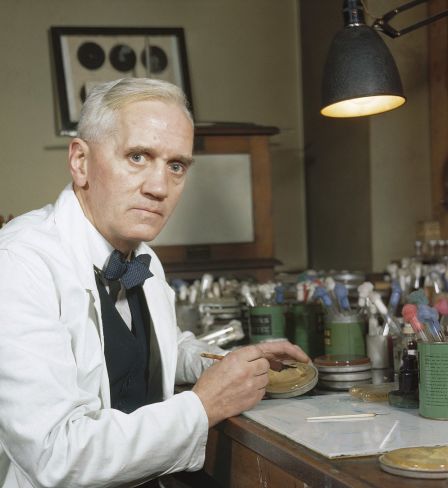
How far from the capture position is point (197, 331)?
3.23 m

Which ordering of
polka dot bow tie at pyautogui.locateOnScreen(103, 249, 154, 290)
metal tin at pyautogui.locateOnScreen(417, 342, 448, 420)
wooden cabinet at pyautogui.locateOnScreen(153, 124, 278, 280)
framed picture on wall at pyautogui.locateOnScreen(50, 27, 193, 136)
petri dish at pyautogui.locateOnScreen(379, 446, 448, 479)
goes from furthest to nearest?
framed picture on wall at pyautogui.locateOnScreen(50, 27, 193, 136), wooden cabinet at pyautogui.locateOnScreen(153, 124, 278, 280), polka dot bow tie at pyautogui.locateOnScreen(103, 249, 154, 290), metal tin at pyautogui.locateOnScreen(417, 342, 448, 420), petri dish at pyautogui.locateOnScreen(379, 446, 448, 479)

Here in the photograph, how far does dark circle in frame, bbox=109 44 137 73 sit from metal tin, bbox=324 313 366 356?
134 inches

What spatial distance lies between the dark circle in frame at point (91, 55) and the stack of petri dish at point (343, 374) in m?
3.62

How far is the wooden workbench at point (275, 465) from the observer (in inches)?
53.9

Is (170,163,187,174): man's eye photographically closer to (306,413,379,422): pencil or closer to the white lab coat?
the white lab coat

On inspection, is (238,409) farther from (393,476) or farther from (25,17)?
(25,17)

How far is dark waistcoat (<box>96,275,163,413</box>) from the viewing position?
2076 millimetres

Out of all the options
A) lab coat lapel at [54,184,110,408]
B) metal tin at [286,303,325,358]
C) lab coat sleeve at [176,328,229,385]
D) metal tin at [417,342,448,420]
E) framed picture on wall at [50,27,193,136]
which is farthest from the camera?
framed picture on wall at [50,27,193,136]

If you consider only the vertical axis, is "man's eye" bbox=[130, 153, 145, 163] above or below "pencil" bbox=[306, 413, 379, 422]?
above

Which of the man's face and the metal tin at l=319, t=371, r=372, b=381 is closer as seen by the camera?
the man's face

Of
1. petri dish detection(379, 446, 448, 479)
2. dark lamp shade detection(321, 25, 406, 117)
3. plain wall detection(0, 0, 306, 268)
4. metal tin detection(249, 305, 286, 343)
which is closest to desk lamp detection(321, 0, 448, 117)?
dark lamp shade detection(321, 25, 406, 117)

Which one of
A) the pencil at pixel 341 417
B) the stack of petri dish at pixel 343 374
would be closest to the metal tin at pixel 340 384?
the stack of petri dish at pixel 343 374

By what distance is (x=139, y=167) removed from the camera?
6.52 feet

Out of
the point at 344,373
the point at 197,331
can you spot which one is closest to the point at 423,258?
the point at 197,331
